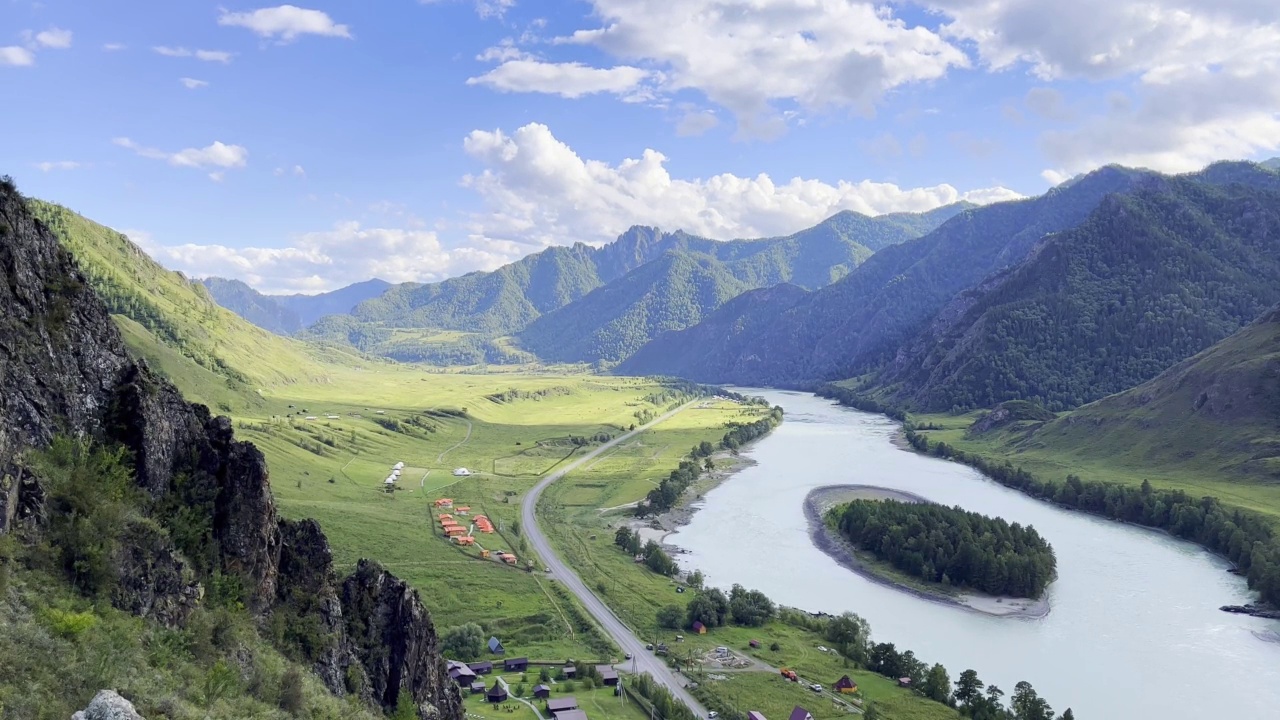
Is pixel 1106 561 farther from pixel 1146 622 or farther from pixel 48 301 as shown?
pixel 48 301

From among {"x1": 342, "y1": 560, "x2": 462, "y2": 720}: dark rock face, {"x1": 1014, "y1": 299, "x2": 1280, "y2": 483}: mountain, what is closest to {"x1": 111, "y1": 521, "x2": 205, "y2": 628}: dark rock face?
{"x1": 342, "y1": 560, "x2": 462, "y2": 720}: dark rock face

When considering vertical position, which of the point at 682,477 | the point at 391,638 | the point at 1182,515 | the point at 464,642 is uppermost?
the point at 1182,515

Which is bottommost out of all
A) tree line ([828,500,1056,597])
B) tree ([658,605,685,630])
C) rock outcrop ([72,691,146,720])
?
tree ([658,605,685,630])

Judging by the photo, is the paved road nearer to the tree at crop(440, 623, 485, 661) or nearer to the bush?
the tree at crop(440, 623, 485, 661)

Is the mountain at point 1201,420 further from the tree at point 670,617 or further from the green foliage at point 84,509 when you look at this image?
the green foliage at point 84,509

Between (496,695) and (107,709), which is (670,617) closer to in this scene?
(496,695)

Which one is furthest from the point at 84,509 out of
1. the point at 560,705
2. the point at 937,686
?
the point at 937,686
